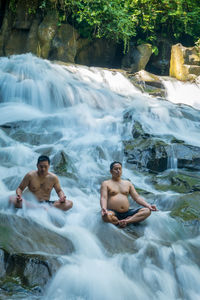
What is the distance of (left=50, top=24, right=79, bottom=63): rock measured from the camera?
52.1 feet

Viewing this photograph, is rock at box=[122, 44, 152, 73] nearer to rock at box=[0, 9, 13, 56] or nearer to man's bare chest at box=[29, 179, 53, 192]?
rock at box=[0, 9, 13, 56]

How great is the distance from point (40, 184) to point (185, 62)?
13.1m

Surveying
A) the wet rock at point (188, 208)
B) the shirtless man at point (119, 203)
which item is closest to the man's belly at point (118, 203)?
the shirtless man at point (119, 203)

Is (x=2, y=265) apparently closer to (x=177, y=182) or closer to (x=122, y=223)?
(x=122, y=223)

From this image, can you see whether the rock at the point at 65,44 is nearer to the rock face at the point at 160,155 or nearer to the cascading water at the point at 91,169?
the cascading water at the point at 91,169

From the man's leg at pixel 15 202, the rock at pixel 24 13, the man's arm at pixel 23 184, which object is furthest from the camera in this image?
the rock at pixel 24 13

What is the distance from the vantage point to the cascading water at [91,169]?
401cm

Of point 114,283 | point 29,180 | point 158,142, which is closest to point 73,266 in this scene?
point 114,283

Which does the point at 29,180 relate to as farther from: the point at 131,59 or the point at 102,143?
the point at 131,59

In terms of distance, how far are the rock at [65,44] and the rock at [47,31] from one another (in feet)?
0.94

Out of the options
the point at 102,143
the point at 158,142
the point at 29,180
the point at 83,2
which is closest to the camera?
the point at 29,180

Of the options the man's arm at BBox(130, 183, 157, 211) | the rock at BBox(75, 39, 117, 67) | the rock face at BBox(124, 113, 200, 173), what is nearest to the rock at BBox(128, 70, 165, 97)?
the rock at BBox(75, 39, 117, 67)

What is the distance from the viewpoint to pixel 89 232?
4.86 meters

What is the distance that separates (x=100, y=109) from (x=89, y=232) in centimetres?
723
